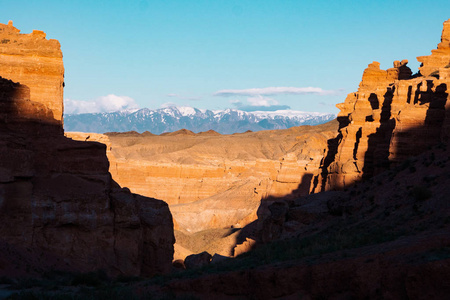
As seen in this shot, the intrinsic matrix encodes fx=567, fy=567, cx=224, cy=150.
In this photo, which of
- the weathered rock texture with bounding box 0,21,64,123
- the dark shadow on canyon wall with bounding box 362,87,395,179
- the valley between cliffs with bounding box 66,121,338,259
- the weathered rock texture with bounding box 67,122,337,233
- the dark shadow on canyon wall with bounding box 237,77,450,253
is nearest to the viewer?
the weathered rock texture with bounding box 0,21,64,123

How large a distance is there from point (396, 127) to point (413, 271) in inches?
747

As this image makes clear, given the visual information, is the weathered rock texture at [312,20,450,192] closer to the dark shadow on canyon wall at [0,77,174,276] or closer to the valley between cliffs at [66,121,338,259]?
the valley between cliffs at [66,121,338,259]

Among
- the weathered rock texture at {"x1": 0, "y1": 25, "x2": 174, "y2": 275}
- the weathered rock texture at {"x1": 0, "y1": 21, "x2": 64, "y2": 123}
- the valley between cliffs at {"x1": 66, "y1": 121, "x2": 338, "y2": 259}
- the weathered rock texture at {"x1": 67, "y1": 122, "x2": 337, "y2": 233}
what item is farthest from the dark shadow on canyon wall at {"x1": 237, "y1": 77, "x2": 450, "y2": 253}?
the weathered rock texture at {"x1": 67, "y1": 122, "x2": 337, "y2": 233}

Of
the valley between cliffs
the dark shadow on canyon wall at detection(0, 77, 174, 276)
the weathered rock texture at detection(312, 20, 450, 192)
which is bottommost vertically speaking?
the valley between cliffs

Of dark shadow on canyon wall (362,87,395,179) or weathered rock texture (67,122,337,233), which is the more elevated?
dark shadow on canyon wall (362,87,395,179)

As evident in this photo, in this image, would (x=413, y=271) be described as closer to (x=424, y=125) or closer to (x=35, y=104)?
(x=35, y=104)

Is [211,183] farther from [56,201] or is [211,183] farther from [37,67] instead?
[56,201]

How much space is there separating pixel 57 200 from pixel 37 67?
832 centimetres

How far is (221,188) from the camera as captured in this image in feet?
211

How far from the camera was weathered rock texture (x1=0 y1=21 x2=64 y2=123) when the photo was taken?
2636 centimetres

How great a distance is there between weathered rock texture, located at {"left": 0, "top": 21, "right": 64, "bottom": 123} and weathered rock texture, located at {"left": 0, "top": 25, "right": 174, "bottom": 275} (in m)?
3.71

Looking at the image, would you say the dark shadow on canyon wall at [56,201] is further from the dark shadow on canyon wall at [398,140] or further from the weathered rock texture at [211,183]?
the weathered rock texture at [211,183]

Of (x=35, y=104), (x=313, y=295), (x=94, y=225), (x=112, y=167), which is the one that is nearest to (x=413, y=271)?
(x=313, y=295)

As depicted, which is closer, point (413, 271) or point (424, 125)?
point (413, 271)
